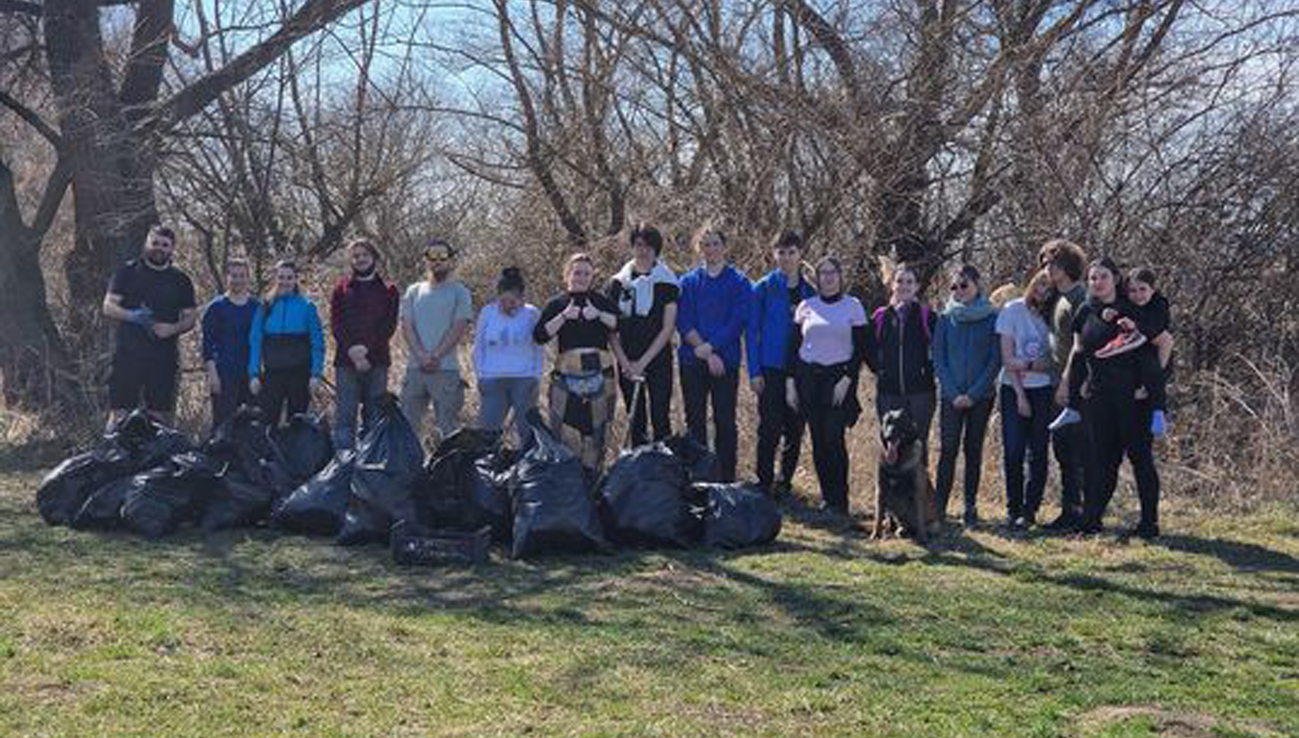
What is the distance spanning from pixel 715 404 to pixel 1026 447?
1.92 metres

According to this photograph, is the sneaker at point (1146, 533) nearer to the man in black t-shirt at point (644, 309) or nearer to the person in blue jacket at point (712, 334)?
the person in blue jacket at point (712, 334)

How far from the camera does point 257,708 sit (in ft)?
16.6

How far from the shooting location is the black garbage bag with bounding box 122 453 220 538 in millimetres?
8508

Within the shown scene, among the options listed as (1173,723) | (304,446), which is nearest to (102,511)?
(304,446)

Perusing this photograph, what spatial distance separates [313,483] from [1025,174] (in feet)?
21.2

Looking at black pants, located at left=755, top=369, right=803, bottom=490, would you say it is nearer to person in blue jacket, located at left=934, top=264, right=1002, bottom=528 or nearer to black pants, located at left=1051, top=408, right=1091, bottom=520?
person in blue jacket, located at left=934, top=264, right=1002, bottom=528

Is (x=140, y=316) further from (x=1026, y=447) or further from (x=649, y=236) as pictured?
(x=1026, y=447)

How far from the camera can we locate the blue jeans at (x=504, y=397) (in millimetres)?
9328

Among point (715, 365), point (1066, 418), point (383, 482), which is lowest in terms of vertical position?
point (383, 482)

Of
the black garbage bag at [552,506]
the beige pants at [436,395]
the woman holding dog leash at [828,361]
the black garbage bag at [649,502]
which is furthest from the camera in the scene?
the beige pants at [436,395]

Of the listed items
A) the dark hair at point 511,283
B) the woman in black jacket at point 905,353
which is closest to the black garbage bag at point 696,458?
the woman in black jacket at point 905,353

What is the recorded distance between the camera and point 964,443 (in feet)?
29.9

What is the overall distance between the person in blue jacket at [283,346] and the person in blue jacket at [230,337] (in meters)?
0.16

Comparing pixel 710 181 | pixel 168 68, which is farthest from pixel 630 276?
pixel 168 68
